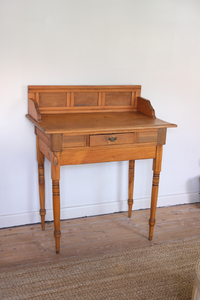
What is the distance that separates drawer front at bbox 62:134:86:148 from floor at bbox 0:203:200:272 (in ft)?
2.98

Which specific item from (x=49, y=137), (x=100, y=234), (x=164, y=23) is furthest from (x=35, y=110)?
(x=164, y=23)

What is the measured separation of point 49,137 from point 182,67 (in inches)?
66.8

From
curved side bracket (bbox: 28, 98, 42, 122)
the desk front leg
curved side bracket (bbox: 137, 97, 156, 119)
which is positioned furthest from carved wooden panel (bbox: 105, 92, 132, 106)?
the desk front leg

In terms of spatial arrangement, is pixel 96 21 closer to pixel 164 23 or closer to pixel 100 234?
pixel 164 23

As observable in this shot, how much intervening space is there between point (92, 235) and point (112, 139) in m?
0.97

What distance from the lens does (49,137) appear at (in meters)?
2.42

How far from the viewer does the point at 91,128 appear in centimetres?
245

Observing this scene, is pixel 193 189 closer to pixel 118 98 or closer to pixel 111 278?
pixel 118 98

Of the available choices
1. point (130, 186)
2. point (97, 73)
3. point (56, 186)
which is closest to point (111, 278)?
point (56, 186)

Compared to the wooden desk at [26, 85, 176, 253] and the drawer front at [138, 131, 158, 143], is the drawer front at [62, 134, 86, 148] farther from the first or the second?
the drawer front at [138, 131, 158, 143]

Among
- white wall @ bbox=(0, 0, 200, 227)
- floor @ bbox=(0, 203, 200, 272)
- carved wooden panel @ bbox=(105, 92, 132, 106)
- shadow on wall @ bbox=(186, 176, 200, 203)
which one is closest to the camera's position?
floor @ bbox=(0, 203, 200, 272)

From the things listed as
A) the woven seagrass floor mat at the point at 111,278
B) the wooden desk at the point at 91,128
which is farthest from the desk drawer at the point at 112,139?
the woven seagrass floor mat at the point at 111,278

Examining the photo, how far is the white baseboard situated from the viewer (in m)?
3.10

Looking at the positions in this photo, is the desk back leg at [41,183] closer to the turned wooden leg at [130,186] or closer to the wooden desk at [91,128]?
the wooden desk at [91,128]
